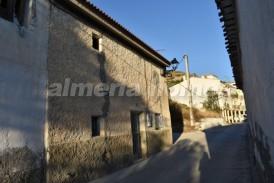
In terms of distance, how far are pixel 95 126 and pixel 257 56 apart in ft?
22.1

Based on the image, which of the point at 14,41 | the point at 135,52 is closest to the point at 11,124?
the point at 14,41

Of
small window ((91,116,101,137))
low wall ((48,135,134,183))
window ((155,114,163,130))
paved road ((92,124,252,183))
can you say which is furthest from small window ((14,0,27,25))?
window ((155,114,163,130))

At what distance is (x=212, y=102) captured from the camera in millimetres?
41156

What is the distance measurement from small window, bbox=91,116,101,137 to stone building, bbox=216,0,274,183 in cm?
449

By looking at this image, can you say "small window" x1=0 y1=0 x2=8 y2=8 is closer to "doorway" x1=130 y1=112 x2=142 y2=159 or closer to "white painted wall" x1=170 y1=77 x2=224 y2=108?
"doorway" x1=130 y1=112 x2=142 y2=159

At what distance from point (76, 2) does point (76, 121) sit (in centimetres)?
343

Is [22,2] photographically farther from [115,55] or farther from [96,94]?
[115,55]

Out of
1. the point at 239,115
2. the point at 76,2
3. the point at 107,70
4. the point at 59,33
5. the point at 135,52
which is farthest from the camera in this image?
the point at 239,115

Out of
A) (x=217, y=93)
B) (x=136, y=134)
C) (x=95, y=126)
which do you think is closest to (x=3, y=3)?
(x=95, y=126)

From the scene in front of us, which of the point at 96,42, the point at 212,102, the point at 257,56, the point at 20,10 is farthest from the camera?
the point at 212,102

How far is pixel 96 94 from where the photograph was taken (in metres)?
8.81

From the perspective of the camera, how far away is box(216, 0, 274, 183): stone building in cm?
191

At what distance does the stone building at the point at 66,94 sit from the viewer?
586 centimetres

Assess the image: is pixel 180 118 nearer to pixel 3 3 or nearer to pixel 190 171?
pixel 190 171
